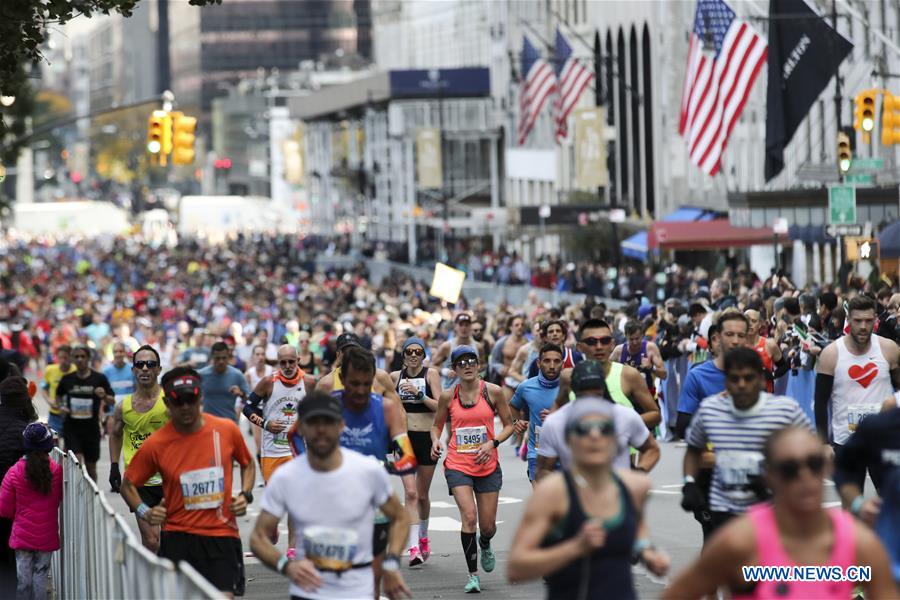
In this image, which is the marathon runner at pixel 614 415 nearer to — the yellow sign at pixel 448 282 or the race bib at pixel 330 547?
the race bib at pixel 330 547

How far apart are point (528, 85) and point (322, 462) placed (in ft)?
157

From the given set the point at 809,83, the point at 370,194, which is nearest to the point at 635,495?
the point at 809,83

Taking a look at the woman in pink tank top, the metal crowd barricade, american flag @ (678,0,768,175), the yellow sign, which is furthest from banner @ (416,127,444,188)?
the woman in pink tank top

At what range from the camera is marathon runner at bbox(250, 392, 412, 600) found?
826cm

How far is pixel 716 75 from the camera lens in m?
35.6

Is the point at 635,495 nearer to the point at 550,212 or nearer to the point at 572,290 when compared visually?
the point at 572,290

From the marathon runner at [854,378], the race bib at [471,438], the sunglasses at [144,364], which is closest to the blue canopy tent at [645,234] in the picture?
the race bib at [471,438]

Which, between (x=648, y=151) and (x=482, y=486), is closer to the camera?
(x=482, y=486)

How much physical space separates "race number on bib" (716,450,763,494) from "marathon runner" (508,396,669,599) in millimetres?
2079

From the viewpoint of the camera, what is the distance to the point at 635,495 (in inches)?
287

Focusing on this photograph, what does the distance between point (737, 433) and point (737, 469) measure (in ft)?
0.58

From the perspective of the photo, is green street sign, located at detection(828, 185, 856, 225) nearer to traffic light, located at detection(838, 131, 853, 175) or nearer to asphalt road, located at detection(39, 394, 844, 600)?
traffic light, located at detection(838, 131, 853, 175)

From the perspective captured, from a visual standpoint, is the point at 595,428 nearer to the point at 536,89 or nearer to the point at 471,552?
the point at 471,552

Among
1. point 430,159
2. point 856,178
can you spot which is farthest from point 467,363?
point 430,159
